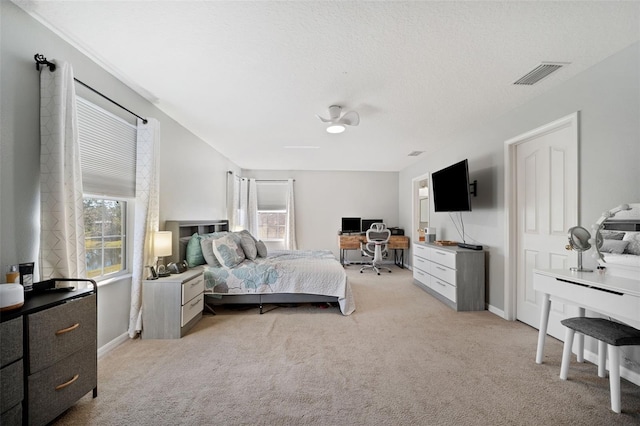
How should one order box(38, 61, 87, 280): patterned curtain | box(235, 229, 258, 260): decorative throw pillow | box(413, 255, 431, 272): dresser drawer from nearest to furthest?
box(38, 61, 87, 280): patterned curtain → box(235, 229, 258, 260): decorative throw pillow → box(413, 255, 431, 272): dresser drawer

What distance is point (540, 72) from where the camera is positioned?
2.36 metres

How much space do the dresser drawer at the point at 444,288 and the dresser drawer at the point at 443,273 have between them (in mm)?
56

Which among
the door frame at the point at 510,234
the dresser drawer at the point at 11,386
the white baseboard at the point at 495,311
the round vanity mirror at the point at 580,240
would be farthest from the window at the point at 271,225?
the dresser drawer at the point at 11,386

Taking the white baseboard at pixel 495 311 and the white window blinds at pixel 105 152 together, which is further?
the white baseboard at pixel 495 311

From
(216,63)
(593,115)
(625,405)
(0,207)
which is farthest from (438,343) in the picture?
(0,207)

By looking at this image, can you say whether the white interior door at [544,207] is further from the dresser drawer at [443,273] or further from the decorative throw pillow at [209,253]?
the decorative throw pillow at [209,253]

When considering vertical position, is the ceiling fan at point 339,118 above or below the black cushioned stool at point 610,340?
above

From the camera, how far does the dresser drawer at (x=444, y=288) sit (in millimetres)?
3650

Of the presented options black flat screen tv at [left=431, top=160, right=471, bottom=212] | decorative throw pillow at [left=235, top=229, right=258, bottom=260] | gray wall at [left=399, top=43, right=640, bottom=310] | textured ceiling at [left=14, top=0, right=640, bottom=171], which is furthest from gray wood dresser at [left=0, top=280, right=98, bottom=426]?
black flat screen tv at [left=431, top=160, right=471, bottom=212]

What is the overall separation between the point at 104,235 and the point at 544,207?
4.44m

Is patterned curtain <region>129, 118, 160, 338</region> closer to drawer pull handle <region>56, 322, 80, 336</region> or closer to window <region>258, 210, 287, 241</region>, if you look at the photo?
drawer pull handle <region>56, 322, 80, 336</region>

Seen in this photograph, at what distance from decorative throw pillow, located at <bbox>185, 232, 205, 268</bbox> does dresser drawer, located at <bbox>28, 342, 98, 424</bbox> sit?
1.80 metres

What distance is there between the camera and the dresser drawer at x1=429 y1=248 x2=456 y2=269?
3662 mm

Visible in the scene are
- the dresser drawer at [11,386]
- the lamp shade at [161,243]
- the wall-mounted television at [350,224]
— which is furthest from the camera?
the wall-mounted television at [350,224]
